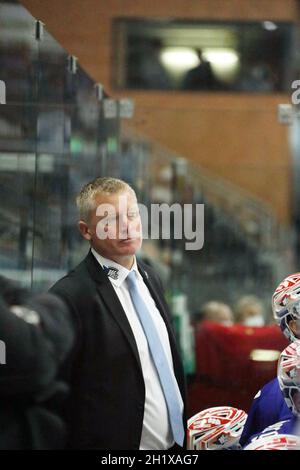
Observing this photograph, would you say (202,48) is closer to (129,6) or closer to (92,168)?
(129,6)

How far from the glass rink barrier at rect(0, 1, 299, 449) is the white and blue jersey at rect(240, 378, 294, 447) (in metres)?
0.06

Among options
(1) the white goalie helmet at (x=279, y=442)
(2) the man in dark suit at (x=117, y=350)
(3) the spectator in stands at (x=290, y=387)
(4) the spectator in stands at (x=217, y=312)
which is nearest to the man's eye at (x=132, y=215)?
(2) the man in dark suit at (x=117, y=350)

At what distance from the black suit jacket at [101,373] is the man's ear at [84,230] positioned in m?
0.10

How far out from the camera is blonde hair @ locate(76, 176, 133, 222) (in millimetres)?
1892

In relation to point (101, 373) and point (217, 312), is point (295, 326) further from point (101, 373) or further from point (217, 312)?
point (217, 312)

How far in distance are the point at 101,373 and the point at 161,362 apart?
0.13 metres

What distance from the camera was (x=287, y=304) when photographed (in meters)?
1.81

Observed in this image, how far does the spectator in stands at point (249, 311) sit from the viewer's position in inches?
116

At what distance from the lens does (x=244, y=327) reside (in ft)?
9.40

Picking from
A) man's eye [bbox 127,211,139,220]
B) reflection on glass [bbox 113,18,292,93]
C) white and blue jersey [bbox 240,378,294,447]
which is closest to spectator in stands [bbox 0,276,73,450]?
man's eye [bbox 127,211,139,220]

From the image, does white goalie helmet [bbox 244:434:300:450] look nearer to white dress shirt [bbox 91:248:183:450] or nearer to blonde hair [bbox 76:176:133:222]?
white dress shirt [bbox 91:248:183:450]

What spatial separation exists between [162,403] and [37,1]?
99cm
